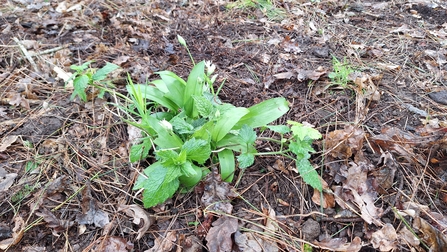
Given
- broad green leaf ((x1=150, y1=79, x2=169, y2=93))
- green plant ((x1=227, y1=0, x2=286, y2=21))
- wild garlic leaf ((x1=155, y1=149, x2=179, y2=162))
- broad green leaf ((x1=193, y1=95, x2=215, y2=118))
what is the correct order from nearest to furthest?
1. wild garlic leaf ((x1=155, y1=149, x2=179, y2=162))
2. broad green leaf ((x1=193, y1=95, x2=215, y2=118))
3. broad green leaf ((x1=150, y1=79, x2=169, y2=93))
4. green plant ((x1=227, y1=0, x2=286, y2=21))

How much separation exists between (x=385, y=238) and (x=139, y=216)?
1143mm

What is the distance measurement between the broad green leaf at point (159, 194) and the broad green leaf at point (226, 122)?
1.13 ft

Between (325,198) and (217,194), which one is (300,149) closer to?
(325,198)

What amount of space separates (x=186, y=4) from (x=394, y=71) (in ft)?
8.12

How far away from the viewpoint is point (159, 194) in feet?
4.38

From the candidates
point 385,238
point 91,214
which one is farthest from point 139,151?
point 385,238

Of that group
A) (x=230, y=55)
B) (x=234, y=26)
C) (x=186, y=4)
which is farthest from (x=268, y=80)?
(x=186, y=4)

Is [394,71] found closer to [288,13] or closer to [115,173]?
[288,13]

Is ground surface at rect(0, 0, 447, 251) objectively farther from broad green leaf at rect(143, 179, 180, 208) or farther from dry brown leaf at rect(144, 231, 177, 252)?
broad green leaf at rect(143, 179, 180, 208)

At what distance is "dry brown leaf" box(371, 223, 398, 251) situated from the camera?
1.25m

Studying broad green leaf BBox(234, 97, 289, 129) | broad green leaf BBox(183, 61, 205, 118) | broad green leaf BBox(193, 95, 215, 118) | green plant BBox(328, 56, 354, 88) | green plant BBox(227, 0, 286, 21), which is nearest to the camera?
broad green leaf BBox(193, 95, 215, 118)

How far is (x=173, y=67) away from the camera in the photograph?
2348 millimetres

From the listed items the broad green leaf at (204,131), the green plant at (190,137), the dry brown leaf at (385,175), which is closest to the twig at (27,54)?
the green plant at (190,137)

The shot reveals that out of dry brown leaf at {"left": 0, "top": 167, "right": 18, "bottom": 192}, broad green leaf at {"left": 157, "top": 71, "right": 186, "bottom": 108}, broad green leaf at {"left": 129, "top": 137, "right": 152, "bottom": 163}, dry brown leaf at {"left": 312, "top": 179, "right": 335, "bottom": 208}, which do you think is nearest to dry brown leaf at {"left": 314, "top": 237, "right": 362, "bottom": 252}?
dry brown leaf at {"left": 312, "top": 179, "right": 335, "bottom": 208}
